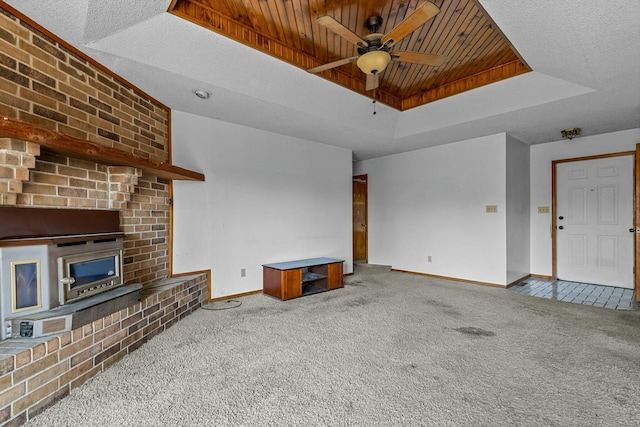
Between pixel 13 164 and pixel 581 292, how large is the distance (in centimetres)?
629

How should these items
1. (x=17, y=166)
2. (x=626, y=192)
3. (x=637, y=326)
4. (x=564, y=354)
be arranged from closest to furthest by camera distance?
(x=17, y=166), (x=564, y=354), (x=637, y=326), (x=626, y=192)

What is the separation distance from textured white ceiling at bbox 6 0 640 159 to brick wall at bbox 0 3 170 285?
153 millimetres

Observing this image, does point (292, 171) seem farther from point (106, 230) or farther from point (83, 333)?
point (83, 333)

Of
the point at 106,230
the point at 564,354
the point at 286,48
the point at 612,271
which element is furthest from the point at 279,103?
the point at 612,271

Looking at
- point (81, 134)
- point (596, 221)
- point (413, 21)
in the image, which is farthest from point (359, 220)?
point (81, 134)

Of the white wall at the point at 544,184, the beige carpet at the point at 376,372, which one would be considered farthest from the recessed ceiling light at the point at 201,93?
the white wall at the point at 544,184

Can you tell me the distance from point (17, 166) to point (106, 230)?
911 millimetres

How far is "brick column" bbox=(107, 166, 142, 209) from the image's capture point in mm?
2605

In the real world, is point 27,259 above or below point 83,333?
above

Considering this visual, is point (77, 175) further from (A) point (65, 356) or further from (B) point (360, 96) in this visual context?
(B) point (360, 96)

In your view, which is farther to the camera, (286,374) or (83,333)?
(286,374)

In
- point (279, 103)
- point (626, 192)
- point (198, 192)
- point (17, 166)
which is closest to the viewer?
point (17, 166)

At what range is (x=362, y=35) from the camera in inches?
117

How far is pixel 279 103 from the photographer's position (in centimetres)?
343
